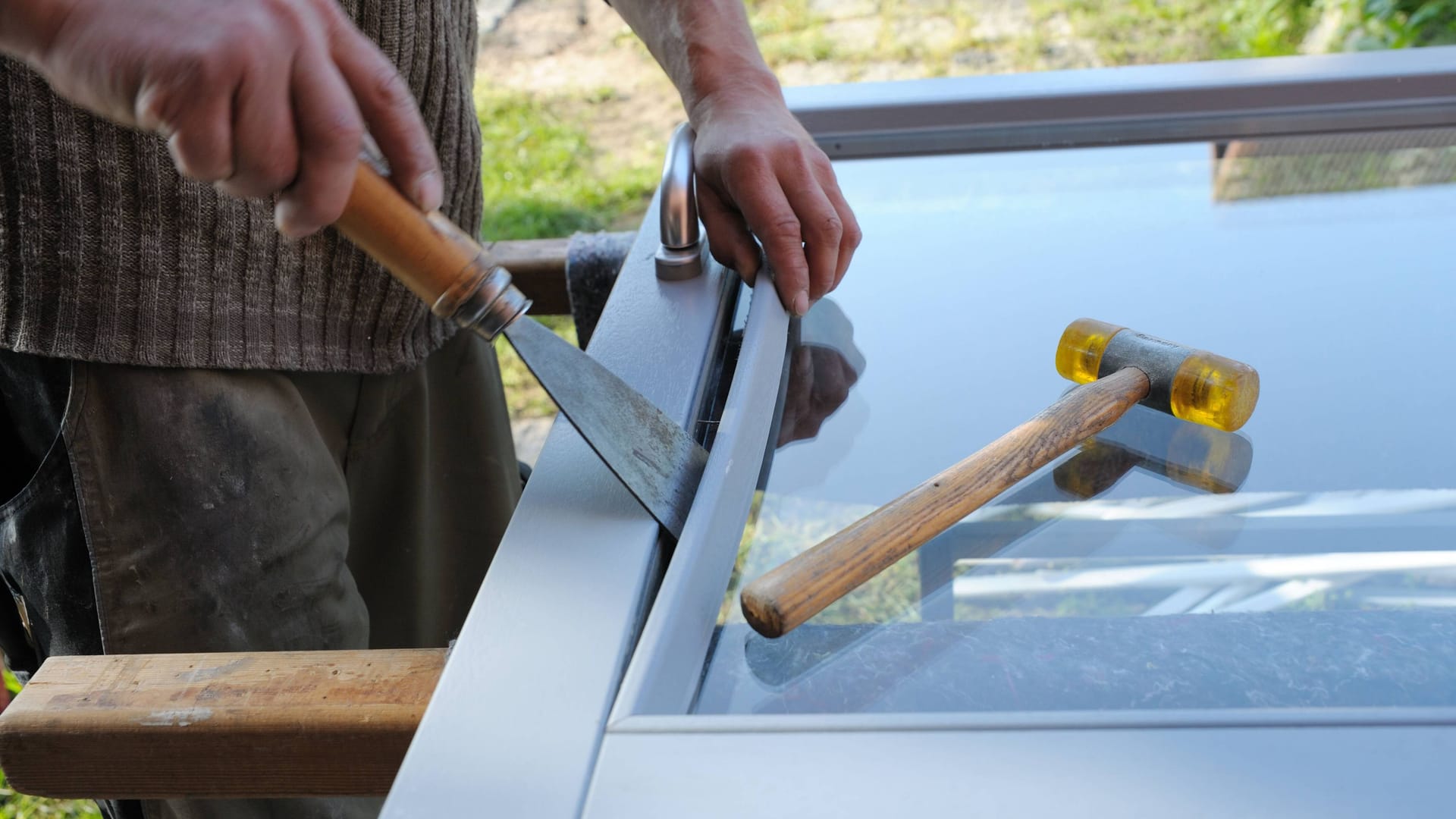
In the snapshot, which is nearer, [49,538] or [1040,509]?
[1040,509]

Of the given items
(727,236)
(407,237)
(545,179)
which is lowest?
(545,179)

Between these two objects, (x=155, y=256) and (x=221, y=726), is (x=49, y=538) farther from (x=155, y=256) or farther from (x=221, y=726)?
(x=221, y=726)

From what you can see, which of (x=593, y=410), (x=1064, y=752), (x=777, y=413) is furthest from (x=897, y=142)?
(x=1064, y=752)

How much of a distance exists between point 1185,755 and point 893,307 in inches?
30.4

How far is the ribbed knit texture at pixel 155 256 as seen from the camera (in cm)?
99

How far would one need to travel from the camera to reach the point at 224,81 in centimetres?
68

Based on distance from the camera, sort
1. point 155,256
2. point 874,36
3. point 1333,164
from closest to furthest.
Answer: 1. point 155,256
2. point 1333,164
3. point 874,36

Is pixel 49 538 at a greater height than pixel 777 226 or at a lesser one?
lesser

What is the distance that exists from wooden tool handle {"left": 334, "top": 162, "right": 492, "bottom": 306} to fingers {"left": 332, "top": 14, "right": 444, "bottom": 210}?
0.9 inches

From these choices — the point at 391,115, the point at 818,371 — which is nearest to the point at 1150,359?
the point at 818,371

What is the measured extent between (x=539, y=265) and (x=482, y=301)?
0.82 m

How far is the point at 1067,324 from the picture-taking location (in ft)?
3.76

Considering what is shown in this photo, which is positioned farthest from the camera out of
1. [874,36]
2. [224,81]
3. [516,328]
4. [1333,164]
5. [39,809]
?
[874,36]

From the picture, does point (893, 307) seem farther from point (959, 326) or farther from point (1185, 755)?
point (1185, 755)
